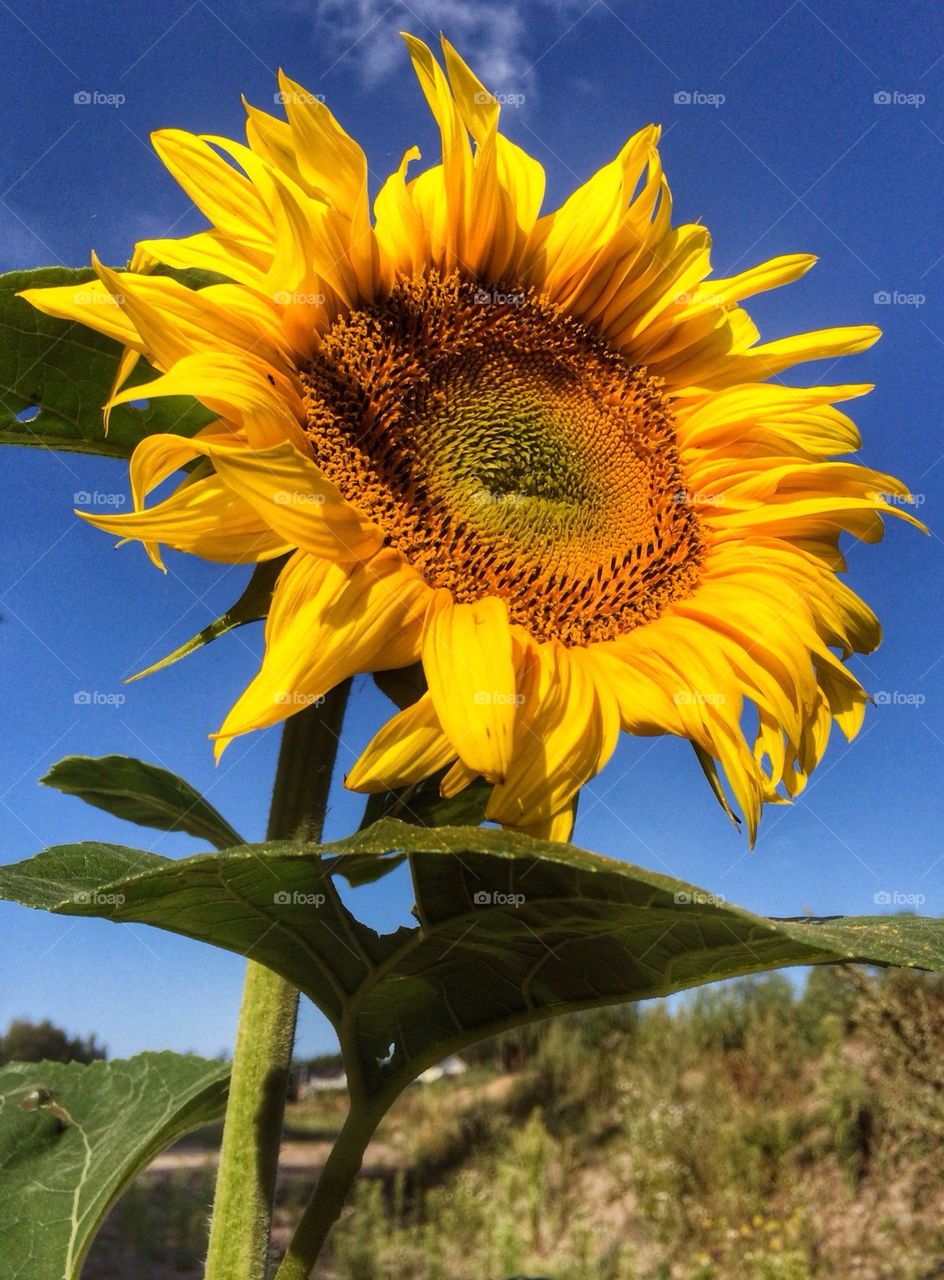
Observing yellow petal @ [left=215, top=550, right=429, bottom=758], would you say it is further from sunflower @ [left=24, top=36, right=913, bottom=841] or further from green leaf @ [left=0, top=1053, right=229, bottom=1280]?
green leaf @ [left=0, top=1053, right=229, bottom=1280]

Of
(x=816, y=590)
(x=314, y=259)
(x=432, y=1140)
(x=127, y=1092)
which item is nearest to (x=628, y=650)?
(x=816, y=590)

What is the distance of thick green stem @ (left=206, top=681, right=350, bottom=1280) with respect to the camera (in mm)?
1257

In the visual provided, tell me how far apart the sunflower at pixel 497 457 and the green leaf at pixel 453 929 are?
0.52 feet

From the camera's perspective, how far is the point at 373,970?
1.26 metres

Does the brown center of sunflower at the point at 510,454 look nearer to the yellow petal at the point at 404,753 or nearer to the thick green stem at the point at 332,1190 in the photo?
the yellow petal at the point at 404,753

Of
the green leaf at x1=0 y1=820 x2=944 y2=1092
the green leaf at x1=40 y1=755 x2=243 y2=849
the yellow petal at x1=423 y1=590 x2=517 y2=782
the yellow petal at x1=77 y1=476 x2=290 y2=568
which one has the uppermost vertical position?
the yellow petal at x1=77 y1=476 x2=290 y2=568

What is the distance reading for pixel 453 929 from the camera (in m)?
1.18

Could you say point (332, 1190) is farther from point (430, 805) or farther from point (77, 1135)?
point (77, 1135)

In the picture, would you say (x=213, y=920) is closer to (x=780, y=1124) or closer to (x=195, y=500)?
(x=195, y=500)

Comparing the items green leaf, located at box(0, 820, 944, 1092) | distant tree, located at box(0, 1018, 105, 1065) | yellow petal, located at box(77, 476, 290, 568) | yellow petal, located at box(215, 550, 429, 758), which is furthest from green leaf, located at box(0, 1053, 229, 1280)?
distant tree, located at box(0, 1018, 105, 1065)

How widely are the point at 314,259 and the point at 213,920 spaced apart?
0.84 meters

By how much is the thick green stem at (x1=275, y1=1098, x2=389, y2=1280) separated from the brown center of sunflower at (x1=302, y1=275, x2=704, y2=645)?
64 cm

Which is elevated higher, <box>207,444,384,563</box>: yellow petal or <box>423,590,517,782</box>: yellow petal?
<box>207,444,384,563</box>: yellow petal

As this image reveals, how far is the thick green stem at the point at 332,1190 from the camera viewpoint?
123cm
